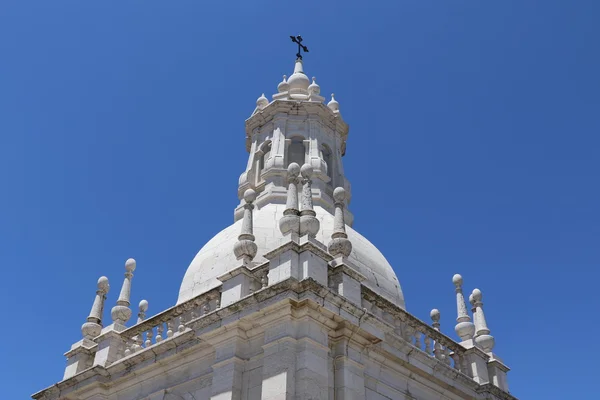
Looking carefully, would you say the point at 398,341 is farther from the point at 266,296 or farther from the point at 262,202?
the point at 262,202

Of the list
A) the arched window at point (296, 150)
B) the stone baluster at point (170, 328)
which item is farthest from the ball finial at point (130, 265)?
the arched window at point (296, 150)

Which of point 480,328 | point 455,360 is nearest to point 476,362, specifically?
point 455,360

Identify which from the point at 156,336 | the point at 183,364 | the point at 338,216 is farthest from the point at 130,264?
the point at 338,216

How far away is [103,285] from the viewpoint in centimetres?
1808

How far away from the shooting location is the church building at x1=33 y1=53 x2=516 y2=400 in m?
12.6

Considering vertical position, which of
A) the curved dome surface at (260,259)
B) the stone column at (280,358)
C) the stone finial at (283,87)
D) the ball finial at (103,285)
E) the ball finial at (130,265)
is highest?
the stone finial at (283,87)

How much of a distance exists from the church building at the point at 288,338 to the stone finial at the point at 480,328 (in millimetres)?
27

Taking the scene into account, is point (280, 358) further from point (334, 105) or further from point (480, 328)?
point (334, 105)

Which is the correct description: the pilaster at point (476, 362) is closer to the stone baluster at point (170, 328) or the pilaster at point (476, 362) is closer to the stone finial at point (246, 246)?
the stone finial at point (246, 246)

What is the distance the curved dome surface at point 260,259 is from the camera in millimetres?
19406

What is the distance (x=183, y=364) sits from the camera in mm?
14344

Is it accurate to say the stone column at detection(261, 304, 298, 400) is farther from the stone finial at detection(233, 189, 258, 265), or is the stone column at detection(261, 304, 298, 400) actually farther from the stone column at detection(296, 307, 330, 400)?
the stone finial at detection(233, 189, 258, 265)

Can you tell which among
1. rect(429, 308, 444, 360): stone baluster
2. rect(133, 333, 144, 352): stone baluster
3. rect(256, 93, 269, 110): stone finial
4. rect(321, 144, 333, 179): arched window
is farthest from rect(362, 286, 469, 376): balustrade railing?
rect(256, 93, 269, 110): stone finial

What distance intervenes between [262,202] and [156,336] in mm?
8013
